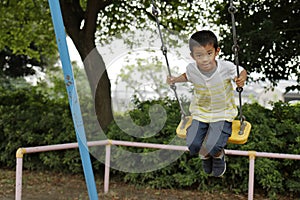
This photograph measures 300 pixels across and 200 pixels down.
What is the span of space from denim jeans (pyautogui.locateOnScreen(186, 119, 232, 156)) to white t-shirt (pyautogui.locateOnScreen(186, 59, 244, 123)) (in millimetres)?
44

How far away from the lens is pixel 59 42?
3305 millimetres

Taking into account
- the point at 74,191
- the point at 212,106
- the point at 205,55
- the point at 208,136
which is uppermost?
the point at 205,55

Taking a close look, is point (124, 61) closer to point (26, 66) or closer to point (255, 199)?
point (255, 199)

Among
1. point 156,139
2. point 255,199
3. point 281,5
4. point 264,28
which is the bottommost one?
point 255,199

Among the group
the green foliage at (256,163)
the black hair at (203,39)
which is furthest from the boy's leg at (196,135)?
the green foliage at (256,163)

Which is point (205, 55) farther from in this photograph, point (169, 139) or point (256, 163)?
point (169, 139)

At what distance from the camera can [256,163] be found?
562 centimetres

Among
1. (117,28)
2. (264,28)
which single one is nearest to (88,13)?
(117,28)

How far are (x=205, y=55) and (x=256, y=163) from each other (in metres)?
2.98

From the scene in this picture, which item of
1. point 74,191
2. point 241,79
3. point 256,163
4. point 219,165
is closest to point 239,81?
point 241,79

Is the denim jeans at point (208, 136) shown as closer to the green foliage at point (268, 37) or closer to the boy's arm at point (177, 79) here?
the boy's arm at point (177, 79)

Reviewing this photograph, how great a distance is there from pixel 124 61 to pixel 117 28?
375 cm

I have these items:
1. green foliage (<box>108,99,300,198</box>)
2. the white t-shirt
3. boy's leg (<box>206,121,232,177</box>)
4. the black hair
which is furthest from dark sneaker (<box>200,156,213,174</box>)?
green foliage (<box>108,99,300,198</box>)

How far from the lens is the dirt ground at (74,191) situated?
5.73 m
